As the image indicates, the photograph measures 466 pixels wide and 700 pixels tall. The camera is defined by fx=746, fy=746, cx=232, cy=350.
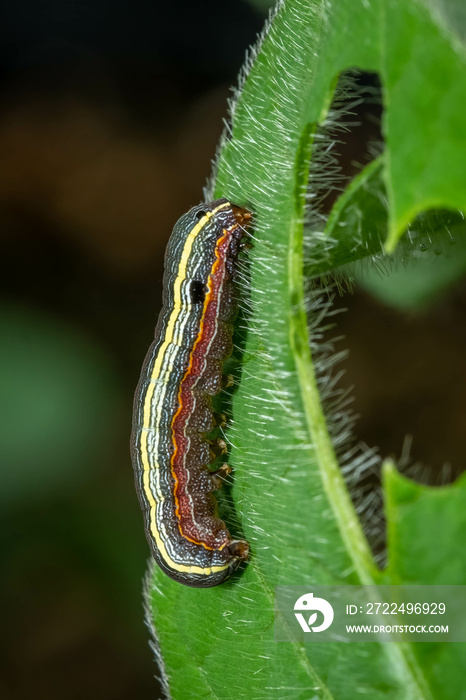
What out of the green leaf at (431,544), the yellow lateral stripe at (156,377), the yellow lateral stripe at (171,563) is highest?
the yellow lateral stripe at (156,377)

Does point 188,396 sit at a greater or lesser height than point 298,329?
lesser

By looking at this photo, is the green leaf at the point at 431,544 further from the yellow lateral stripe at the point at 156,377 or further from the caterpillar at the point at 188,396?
the yellow lateral stripe at the point at 156,377

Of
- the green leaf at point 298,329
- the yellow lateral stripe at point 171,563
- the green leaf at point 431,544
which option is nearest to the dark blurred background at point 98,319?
the yellow lateral stripe at point 171,563

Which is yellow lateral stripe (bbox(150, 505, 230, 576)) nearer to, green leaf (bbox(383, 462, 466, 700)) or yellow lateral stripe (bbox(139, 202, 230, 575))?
yellow lateral stripe (bbox(139, 202, 230, 575))

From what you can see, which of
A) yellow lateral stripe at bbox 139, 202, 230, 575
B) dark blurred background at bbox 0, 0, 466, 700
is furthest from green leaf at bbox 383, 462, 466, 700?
dark blurred background at bbox 0, 0, 466, 700

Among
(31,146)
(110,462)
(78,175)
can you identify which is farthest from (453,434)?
(31,146)

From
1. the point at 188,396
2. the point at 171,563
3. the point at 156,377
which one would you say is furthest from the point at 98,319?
the point at 171,563

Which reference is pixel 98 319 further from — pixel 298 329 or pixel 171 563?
pixel 298 329
